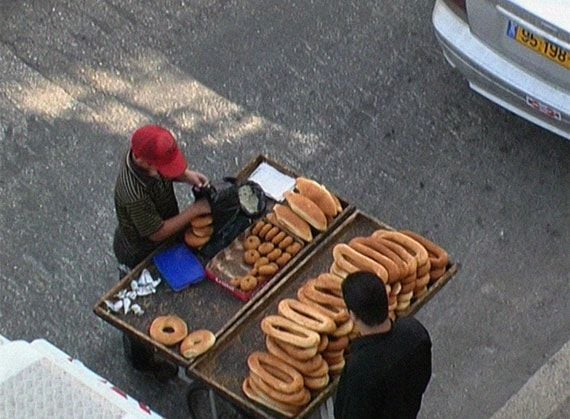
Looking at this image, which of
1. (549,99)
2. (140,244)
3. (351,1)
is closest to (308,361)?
(140,244)

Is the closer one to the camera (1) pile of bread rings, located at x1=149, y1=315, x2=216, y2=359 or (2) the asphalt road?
(1) pile of bread rings, located at x1=149, y1=315, x2=216, y2=359

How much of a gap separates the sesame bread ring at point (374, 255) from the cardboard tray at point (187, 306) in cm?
25

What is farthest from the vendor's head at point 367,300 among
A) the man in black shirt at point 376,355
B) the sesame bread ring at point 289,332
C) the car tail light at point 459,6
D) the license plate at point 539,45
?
the car tail light at point 459,6

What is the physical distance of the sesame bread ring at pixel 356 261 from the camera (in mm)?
6059

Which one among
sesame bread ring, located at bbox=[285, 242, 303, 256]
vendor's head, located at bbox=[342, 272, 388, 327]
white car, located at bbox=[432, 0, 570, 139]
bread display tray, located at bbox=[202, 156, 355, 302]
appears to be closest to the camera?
vendor's head, located at bbox=[342, 272, 388, 327]

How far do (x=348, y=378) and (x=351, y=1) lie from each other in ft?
12.4

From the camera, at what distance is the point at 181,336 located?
6.13 metres

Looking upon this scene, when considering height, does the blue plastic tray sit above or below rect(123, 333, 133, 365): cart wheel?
above

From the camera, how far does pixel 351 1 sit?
8.80 metres

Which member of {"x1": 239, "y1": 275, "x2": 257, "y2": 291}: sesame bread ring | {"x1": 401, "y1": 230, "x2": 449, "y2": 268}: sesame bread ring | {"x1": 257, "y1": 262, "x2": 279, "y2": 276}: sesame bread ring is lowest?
{"x1": 239, "y1": 275, "x2": 257, "y2": 291}: sesame bread ring

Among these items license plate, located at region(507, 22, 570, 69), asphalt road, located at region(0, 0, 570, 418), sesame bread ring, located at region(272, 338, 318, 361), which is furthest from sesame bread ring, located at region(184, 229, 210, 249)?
license plate, located at region(507, 22, 570, 69)

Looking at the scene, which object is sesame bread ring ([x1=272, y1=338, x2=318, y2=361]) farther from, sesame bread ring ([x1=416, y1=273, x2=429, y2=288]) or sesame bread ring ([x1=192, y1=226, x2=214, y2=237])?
sesame bread ring ([x1=192, y1=226, x2=214, y2=237])

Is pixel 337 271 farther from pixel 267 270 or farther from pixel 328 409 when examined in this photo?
pixel 328 409

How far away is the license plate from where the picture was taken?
7.14m
